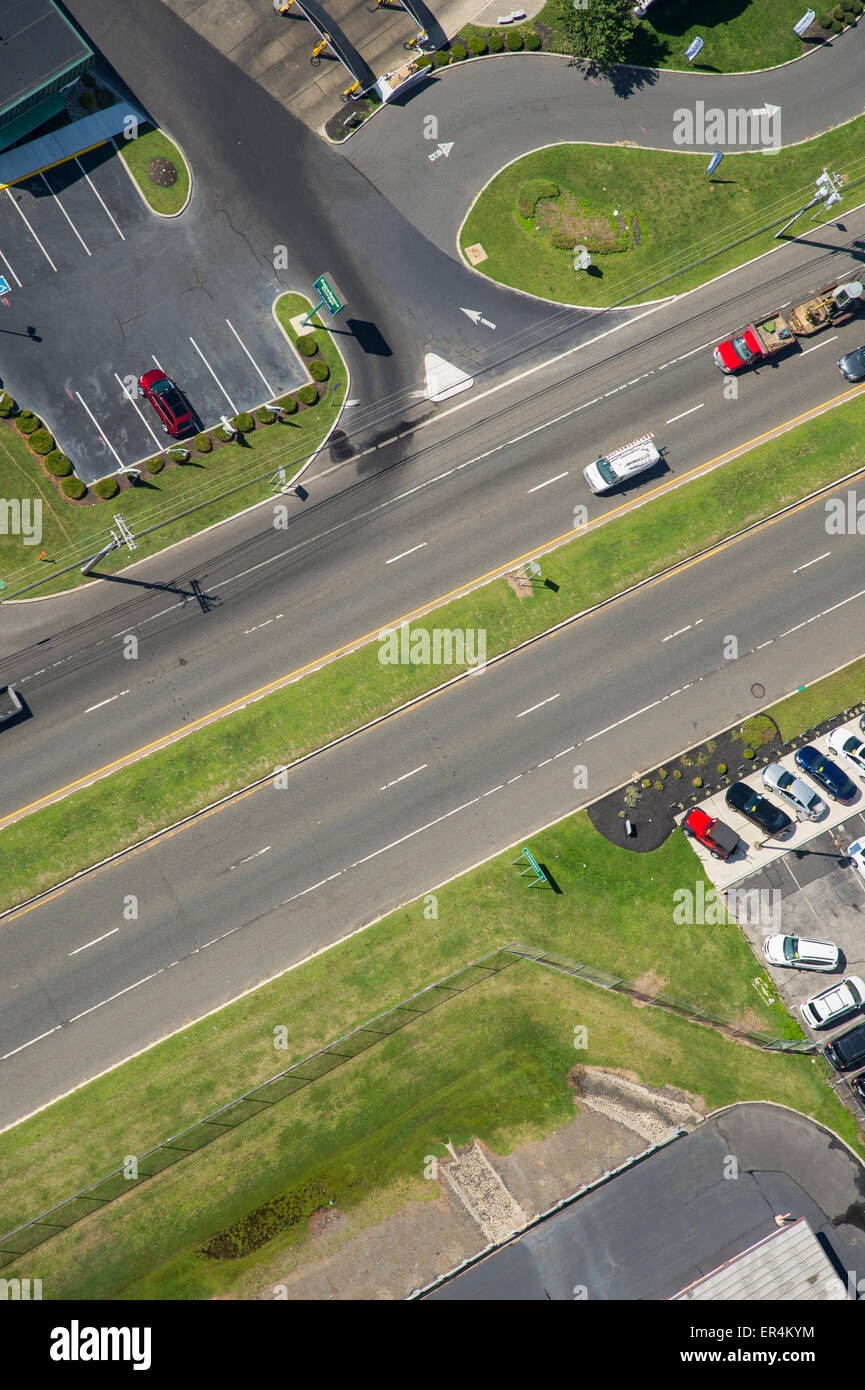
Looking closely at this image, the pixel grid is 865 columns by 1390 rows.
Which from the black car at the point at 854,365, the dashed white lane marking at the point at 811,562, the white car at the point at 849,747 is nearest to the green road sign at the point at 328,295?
the black car at the point at 854,365

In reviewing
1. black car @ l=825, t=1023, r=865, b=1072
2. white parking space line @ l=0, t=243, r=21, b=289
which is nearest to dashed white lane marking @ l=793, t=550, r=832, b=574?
black car @ l=825, t=1023, r=865, b=1072

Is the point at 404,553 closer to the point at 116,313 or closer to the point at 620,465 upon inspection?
the point at 620,465

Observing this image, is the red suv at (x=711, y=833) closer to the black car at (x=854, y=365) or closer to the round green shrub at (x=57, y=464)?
the black car at (x=854, y=365)

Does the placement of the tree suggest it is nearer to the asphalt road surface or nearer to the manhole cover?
the manhole cover

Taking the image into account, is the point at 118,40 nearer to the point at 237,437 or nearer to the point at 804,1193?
the point at 237,437

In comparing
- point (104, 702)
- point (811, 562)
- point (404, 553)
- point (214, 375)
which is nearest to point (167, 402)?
point (214, 375)
